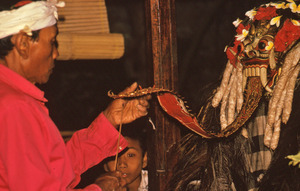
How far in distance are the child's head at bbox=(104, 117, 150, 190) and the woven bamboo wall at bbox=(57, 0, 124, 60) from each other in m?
0.65

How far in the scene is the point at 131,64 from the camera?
8.66m

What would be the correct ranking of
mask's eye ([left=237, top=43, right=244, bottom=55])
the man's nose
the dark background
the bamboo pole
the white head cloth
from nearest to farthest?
1. the white head cloth
2. mask's eye ([left=237, top=43, right=244, bottom=55])
3. the bamboo pole
4. the man's nose
5. the dark background

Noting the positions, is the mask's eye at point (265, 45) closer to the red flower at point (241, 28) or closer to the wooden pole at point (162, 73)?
the red flower at point (241, 28)

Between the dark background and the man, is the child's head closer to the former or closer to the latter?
the man

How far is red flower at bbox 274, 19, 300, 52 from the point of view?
8.75 ft

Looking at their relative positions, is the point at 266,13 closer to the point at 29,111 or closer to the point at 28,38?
the point at 28,38

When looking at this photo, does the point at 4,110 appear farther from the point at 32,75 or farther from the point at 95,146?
the point at 95,146

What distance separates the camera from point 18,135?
6.71 ft

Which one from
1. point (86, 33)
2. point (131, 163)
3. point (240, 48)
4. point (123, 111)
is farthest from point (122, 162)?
point (240, 48)

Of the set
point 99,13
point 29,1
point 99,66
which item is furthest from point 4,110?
point 99,66

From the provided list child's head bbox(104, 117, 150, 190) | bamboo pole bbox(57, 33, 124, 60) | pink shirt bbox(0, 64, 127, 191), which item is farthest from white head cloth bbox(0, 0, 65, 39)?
child's head bbox(104, 117, 150, 190)

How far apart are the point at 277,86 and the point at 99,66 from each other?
590 cm

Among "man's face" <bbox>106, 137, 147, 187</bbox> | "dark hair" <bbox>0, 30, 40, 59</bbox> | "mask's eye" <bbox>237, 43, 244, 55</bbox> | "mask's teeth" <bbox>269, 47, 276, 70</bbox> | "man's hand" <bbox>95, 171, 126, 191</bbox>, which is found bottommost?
"man's face" <bbox>106, 137, 147, 187</bbox>

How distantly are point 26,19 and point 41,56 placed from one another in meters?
0.20
